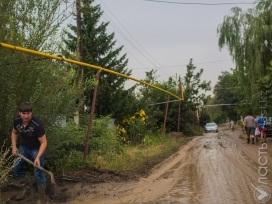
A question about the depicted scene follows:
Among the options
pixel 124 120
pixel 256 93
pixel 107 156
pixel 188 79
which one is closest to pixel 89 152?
pixel 107 156

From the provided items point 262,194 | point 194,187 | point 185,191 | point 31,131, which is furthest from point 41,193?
point 262,194

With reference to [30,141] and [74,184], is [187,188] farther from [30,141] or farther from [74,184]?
[30,141]

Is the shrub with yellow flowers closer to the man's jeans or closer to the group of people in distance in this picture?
the group of people in distance

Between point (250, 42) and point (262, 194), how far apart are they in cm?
1771

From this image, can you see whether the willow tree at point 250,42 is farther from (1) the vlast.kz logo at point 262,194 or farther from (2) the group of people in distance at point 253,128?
(1) the vlast.kz logo at point 262,194

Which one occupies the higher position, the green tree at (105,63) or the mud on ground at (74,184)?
the green tree at (105,63)

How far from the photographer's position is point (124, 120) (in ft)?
70.8

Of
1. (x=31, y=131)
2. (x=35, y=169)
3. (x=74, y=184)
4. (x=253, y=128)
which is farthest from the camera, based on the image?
(x=253, y=128)

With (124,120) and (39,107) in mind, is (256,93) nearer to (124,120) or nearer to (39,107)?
(124,120)

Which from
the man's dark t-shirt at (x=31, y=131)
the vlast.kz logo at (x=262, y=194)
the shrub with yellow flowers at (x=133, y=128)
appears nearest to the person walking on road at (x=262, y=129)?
the shrub with yellow flowers at (x=133, y=128)

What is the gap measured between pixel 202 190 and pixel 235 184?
85 centimetres

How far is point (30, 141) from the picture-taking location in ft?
22.0

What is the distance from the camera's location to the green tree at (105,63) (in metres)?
20.8

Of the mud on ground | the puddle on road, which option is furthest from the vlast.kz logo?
the mud on ground
